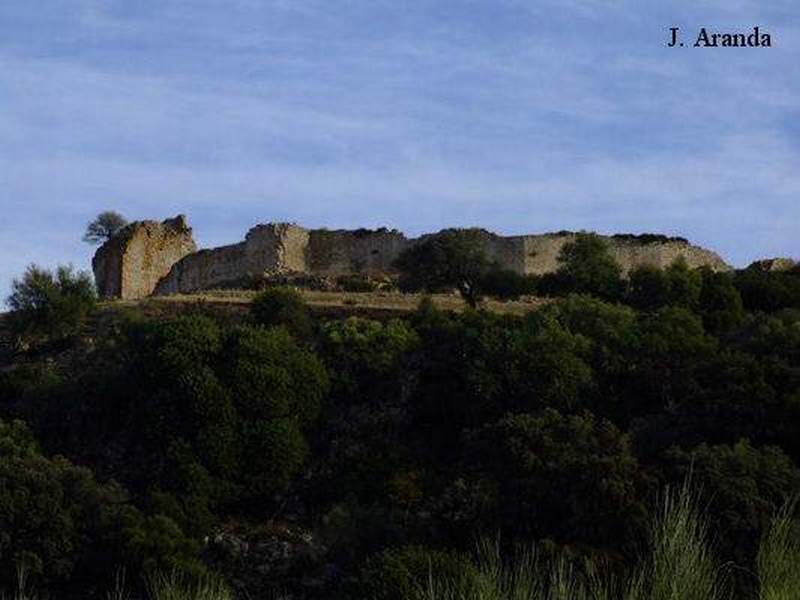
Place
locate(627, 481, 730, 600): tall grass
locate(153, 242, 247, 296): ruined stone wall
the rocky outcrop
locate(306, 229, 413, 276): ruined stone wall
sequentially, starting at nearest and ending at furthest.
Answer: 1. locate(627, 481, 730, 600): tall grass
2. locate(306, 229, 413, 276): ruined stone wall
3. locate(153, 242, 247, 296): ruined stone wall
4. the rocky outcrop

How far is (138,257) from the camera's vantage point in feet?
205

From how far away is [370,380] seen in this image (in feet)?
134

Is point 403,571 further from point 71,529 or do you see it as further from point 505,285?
point 505,285

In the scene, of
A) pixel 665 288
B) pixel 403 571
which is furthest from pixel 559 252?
pixel 403 571

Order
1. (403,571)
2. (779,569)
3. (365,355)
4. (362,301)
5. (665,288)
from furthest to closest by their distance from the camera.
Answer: (362,301) → (665,288) → (365,355) → (403,571) → (779,569)

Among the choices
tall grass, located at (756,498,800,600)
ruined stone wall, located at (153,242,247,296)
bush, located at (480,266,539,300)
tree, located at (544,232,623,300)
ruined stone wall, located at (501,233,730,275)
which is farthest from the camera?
ruined stone wall, located at (153,242,247,296)

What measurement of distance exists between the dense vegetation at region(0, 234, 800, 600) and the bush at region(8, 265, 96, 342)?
187 cm

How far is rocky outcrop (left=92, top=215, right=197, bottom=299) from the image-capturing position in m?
62.0

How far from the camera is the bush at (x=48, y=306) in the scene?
165 feet

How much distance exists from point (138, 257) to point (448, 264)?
11928 mm

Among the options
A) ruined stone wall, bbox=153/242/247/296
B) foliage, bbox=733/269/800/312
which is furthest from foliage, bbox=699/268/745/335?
ruined stone wall, bbox=153/242/247/296

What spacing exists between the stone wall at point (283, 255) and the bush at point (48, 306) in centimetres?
671

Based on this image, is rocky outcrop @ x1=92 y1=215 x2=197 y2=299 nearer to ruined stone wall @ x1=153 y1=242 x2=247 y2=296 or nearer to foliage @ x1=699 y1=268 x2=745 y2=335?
ruined stone wall @ x1=153 y1=242 x2=247 y2=296

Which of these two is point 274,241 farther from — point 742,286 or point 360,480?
point 360,480
